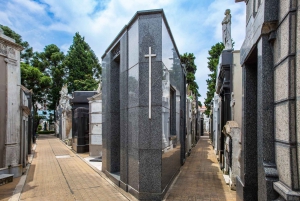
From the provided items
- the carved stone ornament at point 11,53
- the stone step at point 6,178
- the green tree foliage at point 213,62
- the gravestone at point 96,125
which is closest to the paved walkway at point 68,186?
the stone step at point 6,178

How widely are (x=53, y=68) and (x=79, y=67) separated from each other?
4143 mm

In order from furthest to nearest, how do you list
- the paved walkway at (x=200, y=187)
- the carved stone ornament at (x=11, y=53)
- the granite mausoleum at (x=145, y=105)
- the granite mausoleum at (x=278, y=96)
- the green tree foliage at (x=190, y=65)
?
the green tree foliage at (x=190, y=65) → the carved stone ornament at (x=11, y=53) → the paved walkway at (x=200, y=187) → the granite mausoleum at (x=145, y=105) → the granite mausoleum at (x=278, y=96)

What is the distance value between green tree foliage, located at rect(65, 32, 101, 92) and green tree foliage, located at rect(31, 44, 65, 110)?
116cm

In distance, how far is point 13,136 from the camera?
8.16 m

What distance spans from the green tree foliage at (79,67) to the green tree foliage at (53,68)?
3.82ft

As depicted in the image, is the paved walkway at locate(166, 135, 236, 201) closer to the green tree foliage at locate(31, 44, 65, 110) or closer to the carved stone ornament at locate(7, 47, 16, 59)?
the carved stone ornament at locate(7, 47, 16, 59)

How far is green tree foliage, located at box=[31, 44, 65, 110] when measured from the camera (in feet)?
125

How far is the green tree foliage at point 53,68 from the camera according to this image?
38219 mm

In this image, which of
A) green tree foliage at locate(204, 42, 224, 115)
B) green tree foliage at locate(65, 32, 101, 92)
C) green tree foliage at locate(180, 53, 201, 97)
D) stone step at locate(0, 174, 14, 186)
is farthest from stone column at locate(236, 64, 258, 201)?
green tree foliage at locate(65, 32, 101, 92)

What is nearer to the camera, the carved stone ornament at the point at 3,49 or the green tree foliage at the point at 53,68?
the carved stone ornament at the point at 3,49

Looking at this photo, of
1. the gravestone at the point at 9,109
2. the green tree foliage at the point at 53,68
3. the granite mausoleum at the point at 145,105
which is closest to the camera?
the granite mausoleum at the point at 145,105

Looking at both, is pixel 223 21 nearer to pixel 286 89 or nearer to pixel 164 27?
pixel 164 27

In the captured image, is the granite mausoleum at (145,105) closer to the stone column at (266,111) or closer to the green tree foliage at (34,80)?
the stone column at (266,111)

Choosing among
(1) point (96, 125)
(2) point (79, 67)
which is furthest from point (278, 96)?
(2) point (79, 67)
